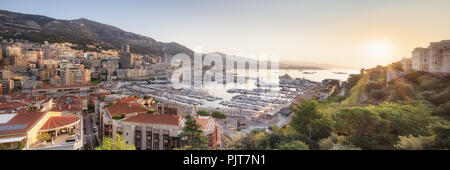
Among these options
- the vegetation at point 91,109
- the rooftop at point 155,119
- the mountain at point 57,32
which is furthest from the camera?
the mountain at point 57,32

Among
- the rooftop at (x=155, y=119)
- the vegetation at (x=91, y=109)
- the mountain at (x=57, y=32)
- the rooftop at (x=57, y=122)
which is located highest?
the mountain at (x=57, y=32)

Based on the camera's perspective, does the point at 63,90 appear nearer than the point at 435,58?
No

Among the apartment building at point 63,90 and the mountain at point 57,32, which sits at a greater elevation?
the mountain at point 57,32

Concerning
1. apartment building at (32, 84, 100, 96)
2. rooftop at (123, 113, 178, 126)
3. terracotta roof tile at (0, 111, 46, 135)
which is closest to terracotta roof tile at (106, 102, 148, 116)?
rooftop at (123, 113, 178, 126)

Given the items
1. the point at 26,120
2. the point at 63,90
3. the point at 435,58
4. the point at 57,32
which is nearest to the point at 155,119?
the point at 26,120

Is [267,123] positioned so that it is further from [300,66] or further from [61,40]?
[300,66]

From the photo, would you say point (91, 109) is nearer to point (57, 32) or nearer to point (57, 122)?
point (57, 122)

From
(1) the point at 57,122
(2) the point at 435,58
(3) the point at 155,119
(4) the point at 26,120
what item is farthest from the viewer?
(2) the point at 435,58

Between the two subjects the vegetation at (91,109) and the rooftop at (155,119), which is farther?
the vegetation at (91,109)

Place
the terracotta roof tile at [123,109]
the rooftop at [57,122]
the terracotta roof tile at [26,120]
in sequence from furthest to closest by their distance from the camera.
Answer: the terracotta roof tile at [123,109]
the rooftop at [57,122]
the terracotta roof tile at [26,120]

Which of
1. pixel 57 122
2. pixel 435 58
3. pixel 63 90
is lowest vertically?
pixel 57 122

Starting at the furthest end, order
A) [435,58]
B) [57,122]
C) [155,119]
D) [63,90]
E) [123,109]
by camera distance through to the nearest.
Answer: [63,90] → [435,58] → [123,109] → [155,119] → [57,122]

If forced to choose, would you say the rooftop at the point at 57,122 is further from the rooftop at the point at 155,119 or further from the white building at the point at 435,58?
the white building at the point at 435,58

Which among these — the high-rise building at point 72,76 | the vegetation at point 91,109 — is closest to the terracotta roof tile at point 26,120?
the vegetation at point 91,109
